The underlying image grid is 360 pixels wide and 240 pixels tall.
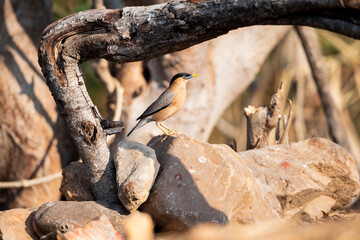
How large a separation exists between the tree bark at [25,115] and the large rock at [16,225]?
2.56 meters

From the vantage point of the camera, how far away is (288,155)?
11.6 ft

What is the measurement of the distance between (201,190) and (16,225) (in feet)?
3.37

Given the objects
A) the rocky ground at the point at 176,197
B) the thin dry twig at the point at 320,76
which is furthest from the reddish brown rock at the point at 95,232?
the thin dry twig at the point at 320,76

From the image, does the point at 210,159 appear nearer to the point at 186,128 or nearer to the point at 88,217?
the point at 88,217

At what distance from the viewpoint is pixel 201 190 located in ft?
9.25

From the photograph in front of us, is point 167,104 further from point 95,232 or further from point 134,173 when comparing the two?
point 95,232

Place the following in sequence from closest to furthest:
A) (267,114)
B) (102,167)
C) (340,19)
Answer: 1. (340,19)
2. (102,167)
3. (267,114)

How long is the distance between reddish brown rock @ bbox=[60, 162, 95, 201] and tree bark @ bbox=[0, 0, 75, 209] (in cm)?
235

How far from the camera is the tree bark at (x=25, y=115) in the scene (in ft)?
17.6

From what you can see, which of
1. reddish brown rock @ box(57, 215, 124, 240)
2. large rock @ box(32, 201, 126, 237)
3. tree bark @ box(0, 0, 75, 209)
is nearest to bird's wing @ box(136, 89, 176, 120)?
large rock @ box(32, 201, 126, 237)

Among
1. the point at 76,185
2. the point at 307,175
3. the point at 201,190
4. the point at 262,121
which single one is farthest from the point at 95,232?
the point at 262,121

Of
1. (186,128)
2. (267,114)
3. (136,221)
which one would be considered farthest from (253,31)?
(136,221)

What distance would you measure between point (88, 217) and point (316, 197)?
157 centimetres

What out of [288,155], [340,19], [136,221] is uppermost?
[340,19]
